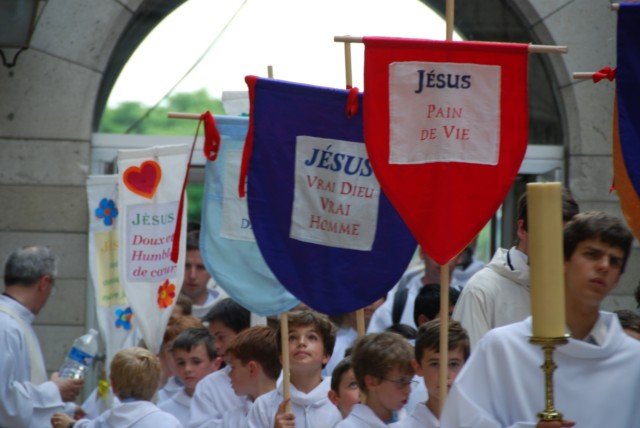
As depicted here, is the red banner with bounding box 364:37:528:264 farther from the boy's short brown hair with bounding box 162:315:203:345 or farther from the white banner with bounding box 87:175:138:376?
the white banner with bounding box 87:175:138:376

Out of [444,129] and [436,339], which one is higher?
[444,129]

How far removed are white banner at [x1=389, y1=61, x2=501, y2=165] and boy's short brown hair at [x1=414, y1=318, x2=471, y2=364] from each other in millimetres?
749

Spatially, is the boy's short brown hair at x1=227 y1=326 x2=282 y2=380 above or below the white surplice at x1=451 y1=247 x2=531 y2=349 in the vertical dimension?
below

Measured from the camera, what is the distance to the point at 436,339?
5.53 m

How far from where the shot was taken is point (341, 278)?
18.9 ft

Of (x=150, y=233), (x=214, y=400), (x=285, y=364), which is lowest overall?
(x=214, y=400)

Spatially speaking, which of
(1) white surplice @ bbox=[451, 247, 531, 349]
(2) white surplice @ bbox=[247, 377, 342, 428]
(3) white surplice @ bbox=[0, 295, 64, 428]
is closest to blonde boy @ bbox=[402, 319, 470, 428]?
(1) white surplice @ bbox=[451, 247, 531, 349]

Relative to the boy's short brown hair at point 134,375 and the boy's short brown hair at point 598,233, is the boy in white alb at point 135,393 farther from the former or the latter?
the boy's short brown hair at point 598,233

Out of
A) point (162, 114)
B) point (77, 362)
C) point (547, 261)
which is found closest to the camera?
point (547, 261)

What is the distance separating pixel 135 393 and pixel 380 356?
1.68 m

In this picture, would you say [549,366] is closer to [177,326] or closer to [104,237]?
[177,326]

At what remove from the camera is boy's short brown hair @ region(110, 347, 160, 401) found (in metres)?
6.90

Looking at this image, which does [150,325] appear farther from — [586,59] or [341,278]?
[586,59]

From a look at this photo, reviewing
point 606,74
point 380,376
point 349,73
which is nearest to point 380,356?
point 380,376
